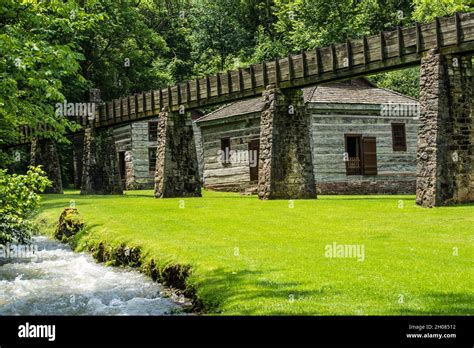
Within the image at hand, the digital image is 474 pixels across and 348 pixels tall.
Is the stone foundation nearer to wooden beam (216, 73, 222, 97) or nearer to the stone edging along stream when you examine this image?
wooden beam (216, 73, 222, 97)

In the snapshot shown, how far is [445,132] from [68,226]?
1323cm

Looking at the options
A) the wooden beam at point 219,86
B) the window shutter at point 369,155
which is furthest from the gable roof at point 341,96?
the wooden beam at point 219,86

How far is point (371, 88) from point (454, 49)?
1813cm

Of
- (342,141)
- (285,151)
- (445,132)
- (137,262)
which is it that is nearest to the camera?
(137,262)

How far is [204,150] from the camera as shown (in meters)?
39.8

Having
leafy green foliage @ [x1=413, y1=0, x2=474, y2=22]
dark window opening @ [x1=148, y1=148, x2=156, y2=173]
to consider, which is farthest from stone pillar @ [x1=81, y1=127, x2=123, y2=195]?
leafy green foliage @ [x1=413, y1=0, x2=474, y2=22]

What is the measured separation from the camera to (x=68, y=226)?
20.5m

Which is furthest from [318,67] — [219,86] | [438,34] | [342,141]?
[342,141]

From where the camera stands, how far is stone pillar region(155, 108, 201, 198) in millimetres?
29766

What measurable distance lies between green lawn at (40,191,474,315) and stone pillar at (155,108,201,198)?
329 inches

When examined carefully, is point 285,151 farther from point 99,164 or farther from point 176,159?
point 99,164

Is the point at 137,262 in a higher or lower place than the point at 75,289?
higher
